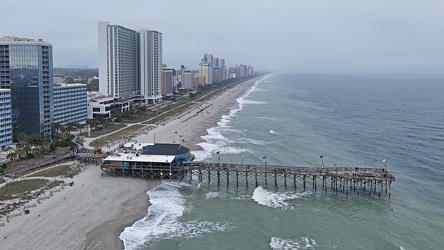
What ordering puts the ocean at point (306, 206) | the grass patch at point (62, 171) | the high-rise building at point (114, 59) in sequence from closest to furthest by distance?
the ocean at point (306, 206), the grass patch at point (62, 171), the high-rise building at point (114, 59)

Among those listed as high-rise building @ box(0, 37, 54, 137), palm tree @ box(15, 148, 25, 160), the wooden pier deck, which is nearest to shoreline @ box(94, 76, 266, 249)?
the wooden pier deck

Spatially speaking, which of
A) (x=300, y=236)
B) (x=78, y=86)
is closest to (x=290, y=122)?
(x=78, y=86)

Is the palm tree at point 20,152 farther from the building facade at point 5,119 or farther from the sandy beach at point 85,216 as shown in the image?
the sandy beach at point 85,216

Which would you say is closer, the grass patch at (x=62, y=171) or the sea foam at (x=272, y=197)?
the sea foam at (x=272, y=197)

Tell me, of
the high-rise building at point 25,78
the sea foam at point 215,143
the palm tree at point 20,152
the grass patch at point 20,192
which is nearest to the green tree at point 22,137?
the high-rise building at point 25,78

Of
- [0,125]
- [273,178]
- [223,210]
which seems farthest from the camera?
[0,125]

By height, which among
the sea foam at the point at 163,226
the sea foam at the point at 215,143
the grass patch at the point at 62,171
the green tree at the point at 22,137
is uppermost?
the green tree at the point at 22,137

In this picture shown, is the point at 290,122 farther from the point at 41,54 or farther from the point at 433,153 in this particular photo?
the point at 41,54

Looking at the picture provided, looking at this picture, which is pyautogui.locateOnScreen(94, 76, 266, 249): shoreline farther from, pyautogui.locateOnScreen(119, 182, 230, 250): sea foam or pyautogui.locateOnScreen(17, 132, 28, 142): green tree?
pyautogui.locateOnScreen(17, 132, 28, 142): green tree
